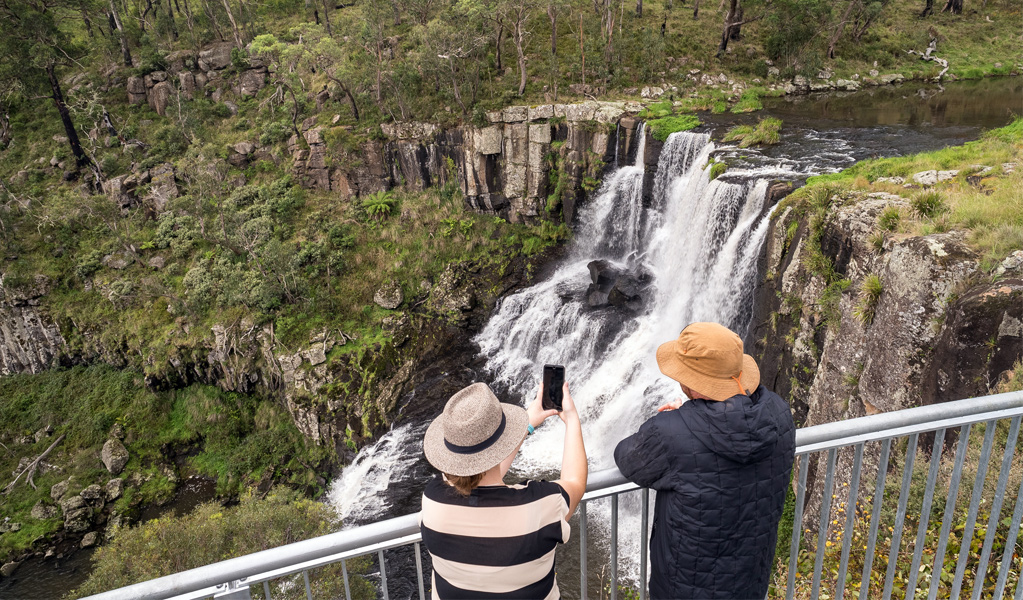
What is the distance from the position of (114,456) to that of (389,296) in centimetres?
1215

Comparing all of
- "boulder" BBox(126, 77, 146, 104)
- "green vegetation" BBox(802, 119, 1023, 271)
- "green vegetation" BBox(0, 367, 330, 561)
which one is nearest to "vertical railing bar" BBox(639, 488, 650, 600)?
"green vegetation" BBox(802, 119, 1023, 271)

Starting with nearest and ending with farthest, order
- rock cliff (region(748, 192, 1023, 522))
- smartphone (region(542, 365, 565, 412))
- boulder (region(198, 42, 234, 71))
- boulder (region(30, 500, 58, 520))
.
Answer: smartphone (region(542, 365, 565, 412)), rock cliff (region(748, 192, 1023, 522)), boulder (region(30, 500, 58, 520)), boulder (region(198, 42, 234, 71))

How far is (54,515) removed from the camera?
19.1m

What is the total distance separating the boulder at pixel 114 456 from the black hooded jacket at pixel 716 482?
24471 millimetres

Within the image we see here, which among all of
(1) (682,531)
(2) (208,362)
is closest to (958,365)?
(1) (682,531)

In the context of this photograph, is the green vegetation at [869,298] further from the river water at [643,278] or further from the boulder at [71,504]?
the boulder at [71,504]

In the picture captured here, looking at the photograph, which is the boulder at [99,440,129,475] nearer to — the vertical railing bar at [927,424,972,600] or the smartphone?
the smartphone

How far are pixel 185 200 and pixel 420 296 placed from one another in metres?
13.7

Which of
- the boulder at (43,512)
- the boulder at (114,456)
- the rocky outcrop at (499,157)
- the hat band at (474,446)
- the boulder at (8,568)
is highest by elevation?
the hat band at (474,446)

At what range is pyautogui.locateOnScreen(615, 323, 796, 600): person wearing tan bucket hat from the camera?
2555 millimetres

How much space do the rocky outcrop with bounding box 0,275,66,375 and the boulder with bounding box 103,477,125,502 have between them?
9.40 meters

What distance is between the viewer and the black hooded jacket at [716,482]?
255 centimetres

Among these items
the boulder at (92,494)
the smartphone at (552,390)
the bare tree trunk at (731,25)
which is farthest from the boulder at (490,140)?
the smartphone at (552,390)

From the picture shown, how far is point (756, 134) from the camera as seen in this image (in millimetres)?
18828
